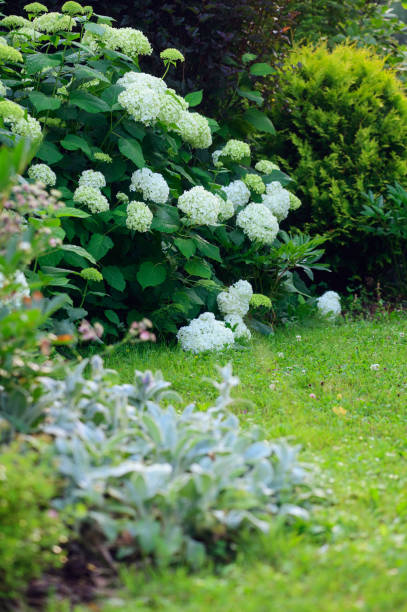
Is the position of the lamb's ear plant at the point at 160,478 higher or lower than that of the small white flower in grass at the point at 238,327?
higher

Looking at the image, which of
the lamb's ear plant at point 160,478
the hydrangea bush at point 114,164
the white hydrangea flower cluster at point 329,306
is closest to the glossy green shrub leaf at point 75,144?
the hydrangea bush at point 114,164

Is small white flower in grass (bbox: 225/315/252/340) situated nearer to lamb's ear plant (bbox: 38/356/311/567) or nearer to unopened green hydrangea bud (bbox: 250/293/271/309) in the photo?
unopened green hydrangea bud (bbox: 250/293/271/309)

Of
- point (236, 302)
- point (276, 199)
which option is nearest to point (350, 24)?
point (276, 199)

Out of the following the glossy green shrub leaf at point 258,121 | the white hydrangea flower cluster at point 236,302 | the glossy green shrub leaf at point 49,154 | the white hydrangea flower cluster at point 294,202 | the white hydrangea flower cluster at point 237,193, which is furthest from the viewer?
the glossy green shrub leaf at point 258,121

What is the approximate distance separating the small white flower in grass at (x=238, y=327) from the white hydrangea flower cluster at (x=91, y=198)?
4.28 ft

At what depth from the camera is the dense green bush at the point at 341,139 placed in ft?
21.1

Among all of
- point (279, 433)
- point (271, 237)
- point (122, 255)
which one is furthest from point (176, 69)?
point (279, 433)

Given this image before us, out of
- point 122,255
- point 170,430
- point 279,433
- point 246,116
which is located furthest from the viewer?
point 246,116

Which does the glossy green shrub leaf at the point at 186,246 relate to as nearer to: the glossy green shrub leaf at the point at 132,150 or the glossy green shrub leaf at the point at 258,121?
the glossy green shrub leaf at the point at 132,150

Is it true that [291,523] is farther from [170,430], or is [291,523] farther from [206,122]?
[206,122]

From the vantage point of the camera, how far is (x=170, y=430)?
237 cm

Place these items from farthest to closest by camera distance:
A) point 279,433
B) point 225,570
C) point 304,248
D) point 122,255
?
point 304,248
point 122,255
point 279,433
point 225,570

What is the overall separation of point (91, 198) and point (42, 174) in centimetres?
32

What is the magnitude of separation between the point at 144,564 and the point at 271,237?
360 cm
